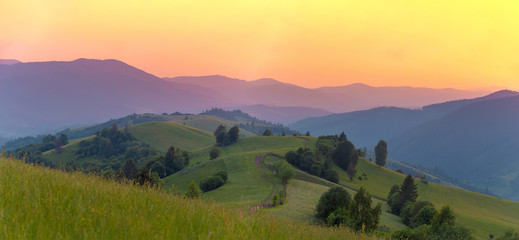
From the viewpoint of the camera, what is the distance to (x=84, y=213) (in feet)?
18.0

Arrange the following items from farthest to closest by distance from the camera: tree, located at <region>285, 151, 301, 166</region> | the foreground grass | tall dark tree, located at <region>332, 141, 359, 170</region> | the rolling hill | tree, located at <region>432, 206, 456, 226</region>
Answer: tall dark tree, located at <region>332, 141, 359, 170</region> < tree, located at <region>285, 151, 301, 166</region> < the rolling hill < tree, located at <region>432, 206, 456, 226</region> < the foreground grass

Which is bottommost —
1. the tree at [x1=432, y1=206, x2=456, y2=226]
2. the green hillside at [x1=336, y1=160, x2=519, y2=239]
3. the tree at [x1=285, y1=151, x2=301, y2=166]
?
the green hillside at [x1=336, y1=160, x2=519, y2=239]

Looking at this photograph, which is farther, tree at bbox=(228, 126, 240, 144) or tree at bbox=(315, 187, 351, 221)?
tree at bbox=(228, 126, 240, 144)

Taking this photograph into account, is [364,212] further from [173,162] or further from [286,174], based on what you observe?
[173,162]

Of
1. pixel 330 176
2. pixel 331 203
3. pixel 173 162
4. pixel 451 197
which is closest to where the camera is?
pixel 331 203

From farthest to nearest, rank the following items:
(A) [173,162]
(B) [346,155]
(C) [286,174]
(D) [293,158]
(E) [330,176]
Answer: (B) [346,155] → (A) [173,162] → (D) [293,158] → (E) [330,176] → (C) [286,174]

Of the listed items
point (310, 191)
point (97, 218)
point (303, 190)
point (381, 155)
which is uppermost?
point (97, 218)

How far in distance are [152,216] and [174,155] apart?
12367 cm

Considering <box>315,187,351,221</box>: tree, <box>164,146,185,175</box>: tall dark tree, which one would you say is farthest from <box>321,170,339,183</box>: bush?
<box>315,187,351,221</box>: tree

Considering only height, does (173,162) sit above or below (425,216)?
below

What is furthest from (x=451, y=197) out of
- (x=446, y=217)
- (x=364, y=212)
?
(x=364, y=212)

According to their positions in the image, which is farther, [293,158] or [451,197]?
[451,197]

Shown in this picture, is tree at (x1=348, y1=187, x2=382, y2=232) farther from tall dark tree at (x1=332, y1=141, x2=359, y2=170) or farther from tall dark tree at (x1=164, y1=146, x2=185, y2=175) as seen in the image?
tall dark tree at (x1=164, y1=146, x2=185, y2=175)

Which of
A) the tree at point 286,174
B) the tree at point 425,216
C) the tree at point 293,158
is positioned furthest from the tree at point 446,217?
the tree at point 293,158
